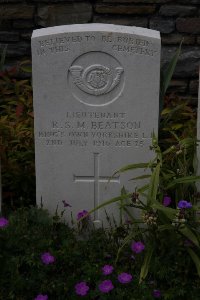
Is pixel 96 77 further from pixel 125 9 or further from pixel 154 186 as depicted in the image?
pixel 125 9

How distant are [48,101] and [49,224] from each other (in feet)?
2.43

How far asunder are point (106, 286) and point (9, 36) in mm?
3053

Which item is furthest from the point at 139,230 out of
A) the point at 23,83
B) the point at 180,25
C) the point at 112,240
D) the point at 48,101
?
the point at 180,25

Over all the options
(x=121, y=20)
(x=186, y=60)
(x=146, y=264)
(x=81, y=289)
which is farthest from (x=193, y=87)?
(x=81, y=289)

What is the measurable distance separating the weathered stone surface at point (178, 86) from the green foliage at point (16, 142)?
4.36 feet

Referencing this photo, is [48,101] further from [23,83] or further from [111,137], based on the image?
[23,83]

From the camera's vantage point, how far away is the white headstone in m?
3.27

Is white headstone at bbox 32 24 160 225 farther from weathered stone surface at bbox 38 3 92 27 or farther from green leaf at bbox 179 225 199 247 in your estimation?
weathered stone surface at bbox 38 3 92 27

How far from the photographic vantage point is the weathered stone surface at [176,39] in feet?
16.8

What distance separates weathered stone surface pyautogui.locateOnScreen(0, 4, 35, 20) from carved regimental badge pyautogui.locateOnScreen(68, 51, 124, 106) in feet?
6.59

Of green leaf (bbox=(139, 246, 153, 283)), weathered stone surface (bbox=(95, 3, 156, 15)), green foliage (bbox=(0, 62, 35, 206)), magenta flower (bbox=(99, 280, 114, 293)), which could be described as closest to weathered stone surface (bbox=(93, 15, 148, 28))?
weathered stone surface (bbox=(95, 3, 156, 15))

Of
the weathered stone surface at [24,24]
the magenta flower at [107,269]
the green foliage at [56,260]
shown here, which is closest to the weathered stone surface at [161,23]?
the weathered stone surface at [24,24]

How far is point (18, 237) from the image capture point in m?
3.19

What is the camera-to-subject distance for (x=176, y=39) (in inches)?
203
